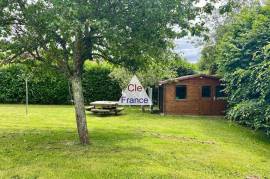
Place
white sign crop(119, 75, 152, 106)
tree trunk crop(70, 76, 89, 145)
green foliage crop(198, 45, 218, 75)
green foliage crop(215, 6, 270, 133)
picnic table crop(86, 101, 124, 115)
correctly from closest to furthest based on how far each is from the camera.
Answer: tree trunk crop(70, 76, 89, 145)
green foliage crop(215, 6, 270, 133)
white sign crop(119, 75, 152, 106)
picnic table crop(86, 101, 124, 115)
green foliage crop(198, 45, 218, 75)

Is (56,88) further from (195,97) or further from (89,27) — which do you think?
(89,27)

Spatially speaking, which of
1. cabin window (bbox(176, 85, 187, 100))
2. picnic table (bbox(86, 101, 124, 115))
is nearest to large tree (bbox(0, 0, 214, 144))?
picnic table (bbox(86, 101, 124, 115))

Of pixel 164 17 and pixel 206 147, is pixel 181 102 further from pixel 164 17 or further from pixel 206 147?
pixel 164 17

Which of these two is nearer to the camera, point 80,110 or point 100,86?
point 80,110

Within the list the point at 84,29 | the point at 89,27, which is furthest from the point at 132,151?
the point at 84,29

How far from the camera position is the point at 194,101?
23922 millimetres

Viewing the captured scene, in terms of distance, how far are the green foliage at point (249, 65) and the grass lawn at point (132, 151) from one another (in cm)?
109

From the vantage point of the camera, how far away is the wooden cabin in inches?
941

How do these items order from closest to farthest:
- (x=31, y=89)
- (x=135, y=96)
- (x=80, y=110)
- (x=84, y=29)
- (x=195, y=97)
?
(x=84, y=29) < (x=80, y=110) < (x=135, y=96) < (x=195, y=97) < (x=31, y=89)

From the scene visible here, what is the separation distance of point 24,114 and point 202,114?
10.2m

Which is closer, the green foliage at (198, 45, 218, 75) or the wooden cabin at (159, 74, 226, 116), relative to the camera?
the wooden cabin at (159, 74, 226, 116)

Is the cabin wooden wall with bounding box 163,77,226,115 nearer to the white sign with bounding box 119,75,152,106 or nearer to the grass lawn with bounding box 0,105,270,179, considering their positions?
the grass lawn with bounding box 0,105,270,179

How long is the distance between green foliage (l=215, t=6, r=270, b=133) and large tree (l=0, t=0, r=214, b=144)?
3.95 m

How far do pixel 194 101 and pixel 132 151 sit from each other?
1288cm
